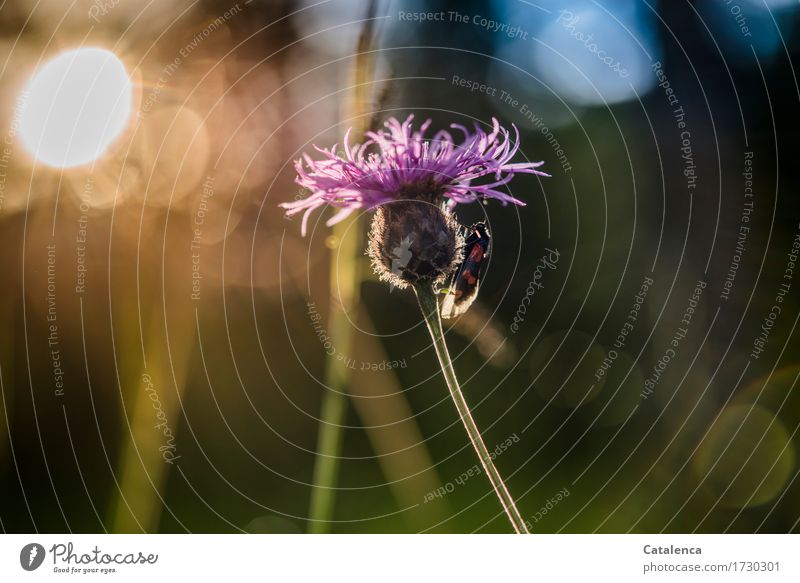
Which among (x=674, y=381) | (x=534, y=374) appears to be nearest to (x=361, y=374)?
(x=534, y=374)

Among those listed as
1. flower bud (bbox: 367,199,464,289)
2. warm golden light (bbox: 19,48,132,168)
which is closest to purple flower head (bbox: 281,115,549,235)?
flower bud (bbox: 367,199,464,289)

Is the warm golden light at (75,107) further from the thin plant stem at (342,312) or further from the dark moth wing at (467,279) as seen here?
the dark moth wing at (467,279)

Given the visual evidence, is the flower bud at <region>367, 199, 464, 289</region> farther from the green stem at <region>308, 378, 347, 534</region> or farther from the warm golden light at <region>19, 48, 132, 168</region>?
the warm golden light at <region>19, 48, 132, 168</region>

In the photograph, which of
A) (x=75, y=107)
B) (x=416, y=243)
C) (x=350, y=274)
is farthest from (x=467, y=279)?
(x=75, y=107)
